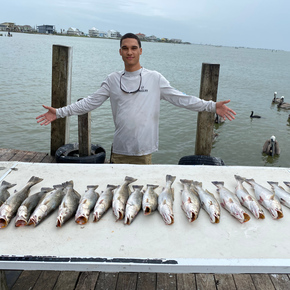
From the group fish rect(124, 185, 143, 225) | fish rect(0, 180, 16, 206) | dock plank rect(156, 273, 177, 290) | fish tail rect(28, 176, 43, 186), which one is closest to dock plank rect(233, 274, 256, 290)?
dock plank rect(156, 273, 177, 290)

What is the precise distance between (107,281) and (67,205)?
4.20 feet

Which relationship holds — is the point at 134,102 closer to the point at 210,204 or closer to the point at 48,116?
the point at 48,116

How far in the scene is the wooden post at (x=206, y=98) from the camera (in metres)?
5.56

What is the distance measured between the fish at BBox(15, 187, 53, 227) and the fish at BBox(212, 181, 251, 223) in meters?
1.76

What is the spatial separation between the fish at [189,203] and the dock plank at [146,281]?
1144 millimetres

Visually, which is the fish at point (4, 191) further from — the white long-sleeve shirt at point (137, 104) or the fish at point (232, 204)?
the fish at point (232, 204)

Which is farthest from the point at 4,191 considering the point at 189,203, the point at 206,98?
the point at 206,98

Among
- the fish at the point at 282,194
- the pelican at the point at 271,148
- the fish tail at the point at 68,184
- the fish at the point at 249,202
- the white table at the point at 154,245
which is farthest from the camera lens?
the pelican at the point at 271,148

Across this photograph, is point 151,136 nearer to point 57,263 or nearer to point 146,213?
point 146,213

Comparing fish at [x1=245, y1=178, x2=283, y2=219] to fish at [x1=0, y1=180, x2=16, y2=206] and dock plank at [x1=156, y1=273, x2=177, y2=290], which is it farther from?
fish at [x1=0, y1=180, x2=16, y2=206]

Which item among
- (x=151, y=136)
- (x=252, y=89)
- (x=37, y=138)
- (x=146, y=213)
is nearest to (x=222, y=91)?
(x=252, y=89)

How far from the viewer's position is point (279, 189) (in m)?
3.01

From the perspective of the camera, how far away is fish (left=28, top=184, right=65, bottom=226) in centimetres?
241

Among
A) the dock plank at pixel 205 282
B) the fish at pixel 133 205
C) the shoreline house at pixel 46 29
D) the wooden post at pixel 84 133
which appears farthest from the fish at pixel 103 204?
the shoreline house at pixel 46 29
